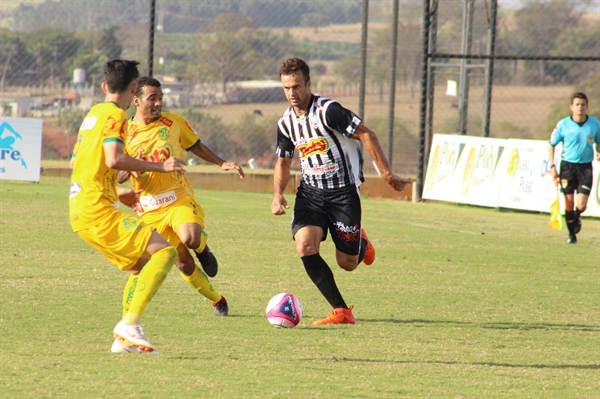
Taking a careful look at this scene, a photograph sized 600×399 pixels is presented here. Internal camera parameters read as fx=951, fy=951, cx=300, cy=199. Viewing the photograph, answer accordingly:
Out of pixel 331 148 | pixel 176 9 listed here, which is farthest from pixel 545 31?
pixel 331 148

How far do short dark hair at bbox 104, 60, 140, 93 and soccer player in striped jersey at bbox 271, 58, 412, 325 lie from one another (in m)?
1.56

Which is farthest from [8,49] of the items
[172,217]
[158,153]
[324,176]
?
[324,176]

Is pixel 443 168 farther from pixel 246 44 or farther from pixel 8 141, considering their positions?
pixel 246 44

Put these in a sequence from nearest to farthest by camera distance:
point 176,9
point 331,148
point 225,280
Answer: point 331,148 → point 225,280 → point 176,9

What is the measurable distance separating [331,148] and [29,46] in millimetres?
18019

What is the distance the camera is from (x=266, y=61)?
28812 millimetres

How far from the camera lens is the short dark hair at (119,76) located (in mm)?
5812

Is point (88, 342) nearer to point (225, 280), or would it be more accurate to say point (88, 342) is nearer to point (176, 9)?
point (225, 280)

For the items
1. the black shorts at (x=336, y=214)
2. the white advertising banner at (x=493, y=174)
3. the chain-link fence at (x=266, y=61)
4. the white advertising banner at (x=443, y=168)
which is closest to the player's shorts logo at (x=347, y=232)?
the black shorts at (x=336, y=214)

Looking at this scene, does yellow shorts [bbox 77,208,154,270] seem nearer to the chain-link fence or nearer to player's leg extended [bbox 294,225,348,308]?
player's leg extended [bbox 294,225,348,308]

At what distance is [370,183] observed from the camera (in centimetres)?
2011

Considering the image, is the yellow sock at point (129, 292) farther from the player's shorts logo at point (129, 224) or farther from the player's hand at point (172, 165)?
the player's hand at point (172, 165)

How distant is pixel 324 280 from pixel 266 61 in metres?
22.1

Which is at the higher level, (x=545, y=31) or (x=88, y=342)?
(x=545, y=31)
